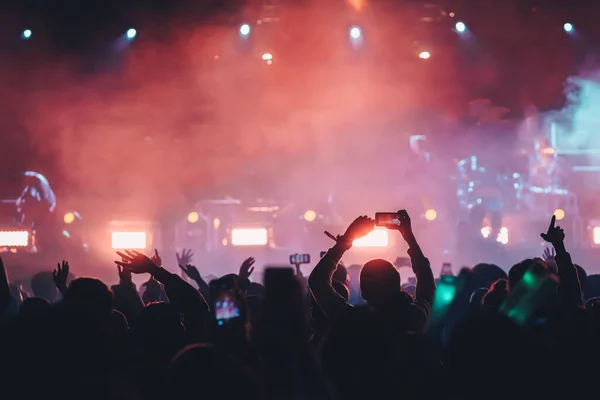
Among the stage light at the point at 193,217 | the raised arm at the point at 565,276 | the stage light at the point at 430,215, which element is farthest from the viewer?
the stage light at the point at 430,215

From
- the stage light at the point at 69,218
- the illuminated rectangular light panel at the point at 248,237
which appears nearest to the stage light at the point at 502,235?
the illuminated rectangular light panel at the point at 248,237

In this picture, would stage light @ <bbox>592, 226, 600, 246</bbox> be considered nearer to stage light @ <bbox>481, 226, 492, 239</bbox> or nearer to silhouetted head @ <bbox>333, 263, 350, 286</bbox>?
stage light @ <bbox>481, 226, 492, 239</bbox>

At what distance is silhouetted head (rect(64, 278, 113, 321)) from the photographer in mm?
2875

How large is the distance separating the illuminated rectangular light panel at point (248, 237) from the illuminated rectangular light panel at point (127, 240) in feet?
7.73

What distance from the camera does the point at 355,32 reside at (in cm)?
1504

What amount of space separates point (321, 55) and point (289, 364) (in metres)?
13.8

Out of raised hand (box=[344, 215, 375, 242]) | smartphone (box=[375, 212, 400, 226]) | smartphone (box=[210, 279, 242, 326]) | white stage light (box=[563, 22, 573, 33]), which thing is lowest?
smartphone (box=[210, 279, 242, 326])

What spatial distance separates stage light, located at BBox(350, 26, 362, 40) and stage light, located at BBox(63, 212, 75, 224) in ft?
26.7

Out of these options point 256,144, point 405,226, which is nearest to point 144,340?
point 405,226

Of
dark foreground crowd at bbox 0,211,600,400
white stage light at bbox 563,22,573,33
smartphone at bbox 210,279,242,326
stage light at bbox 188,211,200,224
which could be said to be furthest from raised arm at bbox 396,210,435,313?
stage light at bbox 188,211,200,224

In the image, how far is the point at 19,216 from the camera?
1517cm

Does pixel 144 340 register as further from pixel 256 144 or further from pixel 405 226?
pixel 256 144

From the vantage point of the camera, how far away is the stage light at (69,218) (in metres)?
16.7

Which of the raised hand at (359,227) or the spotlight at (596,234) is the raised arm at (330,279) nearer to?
the raised hand at (359,227)
